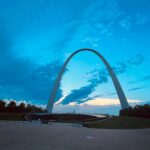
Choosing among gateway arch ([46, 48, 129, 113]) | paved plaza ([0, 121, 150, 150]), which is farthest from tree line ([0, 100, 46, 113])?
paved plaza ([0, 121, 150, 150])

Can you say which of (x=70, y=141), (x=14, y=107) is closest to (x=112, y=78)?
(x=14, y=107)

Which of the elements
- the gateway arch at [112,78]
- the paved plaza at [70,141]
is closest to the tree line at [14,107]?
the gateway arch at [112,78]

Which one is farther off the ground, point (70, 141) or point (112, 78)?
point (112, 78)

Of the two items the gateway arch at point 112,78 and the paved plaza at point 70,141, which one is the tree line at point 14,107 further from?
the paved plaza at point 70,141

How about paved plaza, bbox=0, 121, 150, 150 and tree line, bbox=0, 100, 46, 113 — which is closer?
paved plaza, bbox=0, 121, 150, 150

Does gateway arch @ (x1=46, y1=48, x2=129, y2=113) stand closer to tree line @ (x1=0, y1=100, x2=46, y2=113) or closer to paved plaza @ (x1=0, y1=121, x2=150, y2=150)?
tree line @ (x1=0, y1=100, x2=46, y2=113)

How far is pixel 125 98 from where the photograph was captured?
56719 mm

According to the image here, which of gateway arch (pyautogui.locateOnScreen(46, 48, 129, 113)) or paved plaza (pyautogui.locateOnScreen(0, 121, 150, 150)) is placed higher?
gateway arch (pyautogui.locateOnScreen(46, 48, 129, 113))

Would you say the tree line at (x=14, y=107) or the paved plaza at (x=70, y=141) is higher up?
the tree line at (x=14, y=107)

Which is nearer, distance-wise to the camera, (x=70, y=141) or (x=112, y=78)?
(x=70, y=141)

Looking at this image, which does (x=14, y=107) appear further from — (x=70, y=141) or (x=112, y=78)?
(x=70, y=141)

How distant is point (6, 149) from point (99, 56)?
51.0 metres

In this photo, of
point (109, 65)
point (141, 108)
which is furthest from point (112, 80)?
point (141, 108)

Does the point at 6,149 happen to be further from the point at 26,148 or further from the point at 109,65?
the point at 109,65
